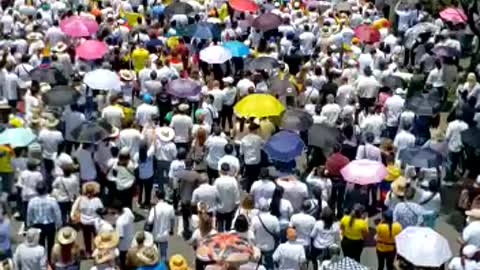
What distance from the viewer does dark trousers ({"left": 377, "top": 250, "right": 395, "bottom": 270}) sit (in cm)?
1392

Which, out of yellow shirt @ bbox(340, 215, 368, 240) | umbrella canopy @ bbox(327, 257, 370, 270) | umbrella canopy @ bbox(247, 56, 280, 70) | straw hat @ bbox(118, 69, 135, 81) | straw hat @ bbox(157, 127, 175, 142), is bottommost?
yellow shirt @ bbox(340, 215, 368, 240)

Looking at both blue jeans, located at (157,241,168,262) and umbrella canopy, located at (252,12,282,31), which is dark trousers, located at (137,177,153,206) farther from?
umbrella canopy, located at (252,12,282,31)

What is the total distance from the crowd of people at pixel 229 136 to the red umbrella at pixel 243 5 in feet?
0.19

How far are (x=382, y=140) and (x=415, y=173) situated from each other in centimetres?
182

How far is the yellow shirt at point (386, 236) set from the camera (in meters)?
13.8

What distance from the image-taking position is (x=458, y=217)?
16.8 m

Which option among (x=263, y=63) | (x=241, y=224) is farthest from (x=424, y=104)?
(x=241, y=224)

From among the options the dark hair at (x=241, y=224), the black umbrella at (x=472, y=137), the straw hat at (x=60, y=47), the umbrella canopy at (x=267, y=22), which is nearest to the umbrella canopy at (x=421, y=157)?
the black umbrella at (x=472, y=137)

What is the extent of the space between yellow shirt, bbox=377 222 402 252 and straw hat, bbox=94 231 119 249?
368 centimetres

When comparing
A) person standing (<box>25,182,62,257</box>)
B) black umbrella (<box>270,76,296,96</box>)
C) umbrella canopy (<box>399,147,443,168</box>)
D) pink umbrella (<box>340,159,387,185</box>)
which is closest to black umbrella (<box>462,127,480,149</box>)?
umbrella canopy (<box>399,147,443,168</box>)

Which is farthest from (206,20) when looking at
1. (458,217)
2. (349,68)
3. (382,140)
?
(458,217)

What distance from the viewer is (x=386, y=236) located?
45.2 feet

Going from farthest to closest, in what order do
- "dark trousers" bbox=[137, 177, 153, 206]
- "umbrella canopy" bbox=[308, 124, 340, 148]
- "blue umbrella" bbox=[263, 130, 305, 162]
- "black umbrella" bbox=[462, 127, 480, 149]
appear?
1. "umbrella canopy" bbox=[308, 124, 340, 148]
2. "black umbrella" bbox=[462, 127, 480, 149]
3. "dark trousers" bbox=[137, 177, 153, 206]
4. "blue umbrella" bbox=[263, 130, 305, 162]

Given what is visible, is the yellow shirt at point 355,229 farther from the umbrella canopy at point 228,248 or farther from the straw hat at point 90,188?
the straw hat at point 90,188
